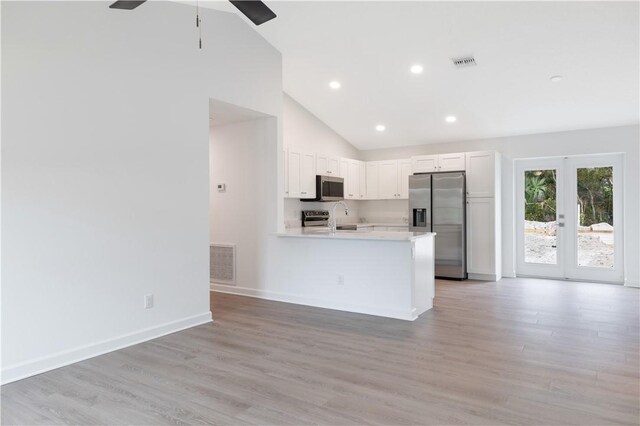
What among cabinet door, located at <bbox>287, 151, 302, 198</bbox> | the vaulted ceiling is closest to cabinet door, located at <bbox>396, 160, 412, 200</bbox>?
the vaulted ceiling

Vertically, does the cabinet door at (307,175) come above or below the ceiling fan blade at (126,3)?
below

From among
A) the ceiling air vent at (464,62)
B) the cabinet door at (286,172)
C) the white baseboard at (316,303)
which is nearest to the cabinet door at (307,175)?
the cabinet door at (286,172)

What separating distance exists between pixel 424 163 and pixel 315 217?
213cm

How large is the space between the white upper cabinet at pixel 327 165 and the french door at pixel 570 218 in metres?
3.10

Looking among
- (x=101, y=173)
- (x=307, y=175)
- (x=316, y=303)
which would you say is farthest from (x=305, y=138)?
(x=101, y=173)

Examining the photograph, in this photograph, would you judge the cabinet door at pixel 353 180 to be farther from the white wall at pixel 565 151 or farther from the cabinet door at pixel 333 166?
the white wall at pixel 565 151

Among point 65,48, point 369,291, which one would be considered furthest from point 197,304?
point 65,48

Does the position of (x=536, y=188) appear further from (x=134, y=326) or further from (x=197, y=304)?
(x=134, y=326)

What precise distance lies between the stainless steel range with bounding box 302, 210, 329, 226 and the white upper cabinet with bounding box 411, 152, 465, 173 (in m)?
1.78

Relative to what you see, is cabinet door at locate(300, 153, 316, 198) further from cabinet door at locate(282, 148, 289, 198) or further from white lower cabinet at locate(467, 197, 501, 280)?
white lower cabinet at locate(467, 197, 501, 280)

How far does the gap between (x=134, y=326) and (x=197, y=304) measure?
2.30 feet

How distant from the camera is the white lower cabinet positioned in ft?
22.1

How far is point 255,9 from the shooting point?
2436 millimetres

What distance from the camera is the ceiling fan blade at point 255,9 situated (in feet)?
7.72
